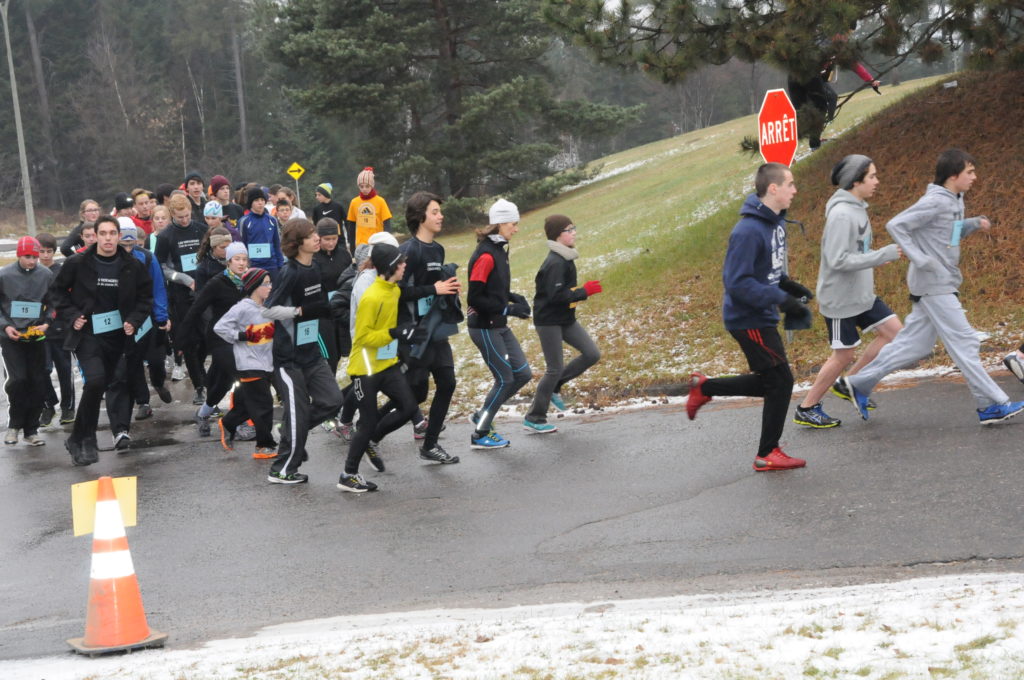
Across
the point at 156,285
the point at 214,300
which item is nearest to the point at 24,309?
the point at 156,285

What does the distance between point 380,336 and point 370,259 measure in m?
0.56

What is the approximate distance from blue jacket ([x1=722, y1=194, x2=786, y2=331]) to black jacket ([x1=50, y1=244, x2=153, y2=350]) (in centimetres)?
568

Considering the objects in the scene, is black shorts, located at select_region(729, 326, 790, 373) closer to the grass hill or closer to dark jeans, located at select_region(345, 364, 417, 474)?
dark jeans, located at select_region(345, 364, 417, 474)

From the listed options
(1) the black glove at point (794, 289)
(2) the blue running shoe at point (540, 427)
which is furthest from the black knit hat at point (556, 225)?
(1) the black glove at point (794, 289)

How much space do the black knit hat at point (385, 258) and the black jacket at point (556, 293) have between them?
6.19 feet

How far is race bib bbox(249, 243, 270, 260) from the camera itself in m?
12.7

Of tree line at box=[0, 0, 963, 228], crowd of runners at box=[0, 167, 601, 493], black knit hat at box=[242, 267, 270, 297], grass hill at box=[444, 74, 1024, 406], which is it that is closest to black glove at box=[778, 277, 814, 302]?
crowd of runners at box=[0, 167, 601, 493]

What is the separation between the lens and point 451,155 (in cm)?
3872

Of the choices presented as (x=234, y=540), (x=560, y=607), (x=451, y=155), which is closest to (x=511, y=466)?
(x=234, y=540)

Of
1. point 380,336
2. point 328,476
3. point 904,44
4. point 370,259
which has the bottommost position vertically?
point 328,476

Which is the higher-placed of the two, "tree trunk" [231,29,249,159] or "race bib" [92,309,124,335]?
"tree trunk" [231,29,249,159]

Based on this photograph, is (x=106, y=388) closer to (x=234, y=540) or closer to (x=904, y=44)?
(x=234, y=540)

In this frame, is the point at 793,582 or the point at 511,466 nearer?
the point at 793,582

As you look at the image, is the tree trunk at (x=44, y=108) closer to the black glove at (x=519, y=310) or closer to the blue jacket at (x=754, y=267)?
the black glove at (x=519, y=310)
